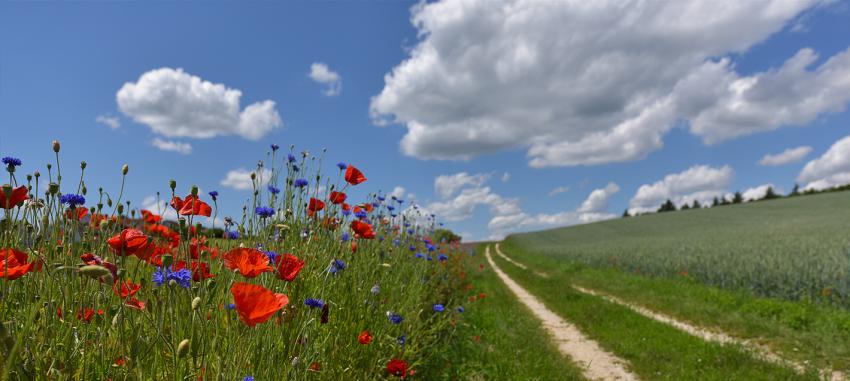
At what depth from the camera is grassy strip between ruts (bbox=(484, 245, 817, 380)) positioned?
17.6 feet

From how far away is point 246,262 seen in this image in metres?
1.41

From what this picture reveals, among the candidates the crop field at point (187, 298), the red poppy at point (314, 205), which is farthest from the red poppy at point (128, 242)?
the red poppy at point (314, 205)

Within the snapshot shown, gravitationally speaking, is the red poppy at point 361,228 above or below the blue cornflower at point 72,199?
below

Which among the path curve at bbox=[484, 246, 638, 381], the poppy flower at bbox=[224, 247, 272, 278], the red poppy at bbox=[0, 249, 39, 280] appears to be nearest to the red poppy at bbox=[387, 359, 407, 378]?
the poppy flower at bbox=[224, 247, 272, 278]

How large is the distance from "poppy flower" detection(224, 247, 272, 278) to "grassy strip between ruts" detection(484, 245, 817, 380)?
5.54 metres

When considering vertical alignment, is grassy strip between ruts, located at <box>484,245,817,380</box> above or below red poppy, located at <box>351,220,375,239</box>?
below

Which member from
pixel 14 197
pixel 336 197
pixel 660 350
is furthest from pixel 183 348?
pixel 660 350

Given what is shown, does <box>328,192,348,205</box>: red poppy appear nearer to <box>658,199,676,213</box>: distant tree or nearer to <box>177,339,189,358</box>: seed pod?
<box>177,339,189,358</box>: seed pod

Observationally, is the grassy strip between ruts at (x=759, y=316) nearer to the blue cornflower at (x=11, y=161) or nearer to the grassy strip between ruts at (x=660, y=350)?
the grassy strip between ruts at (x=660, y=350)

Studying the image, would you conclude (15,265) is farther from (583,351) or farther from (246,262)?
(583,351)

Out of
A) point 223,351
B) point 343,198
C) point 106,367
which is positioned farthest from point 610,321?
point 106,367

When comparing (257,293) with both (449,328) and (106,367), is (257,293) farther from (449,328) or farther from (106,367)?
(449,328)

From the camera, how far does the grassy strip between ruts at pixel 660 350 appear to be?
5379 millimetres

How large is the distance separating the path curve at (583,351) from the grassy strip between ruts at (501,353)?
0.72 ft
